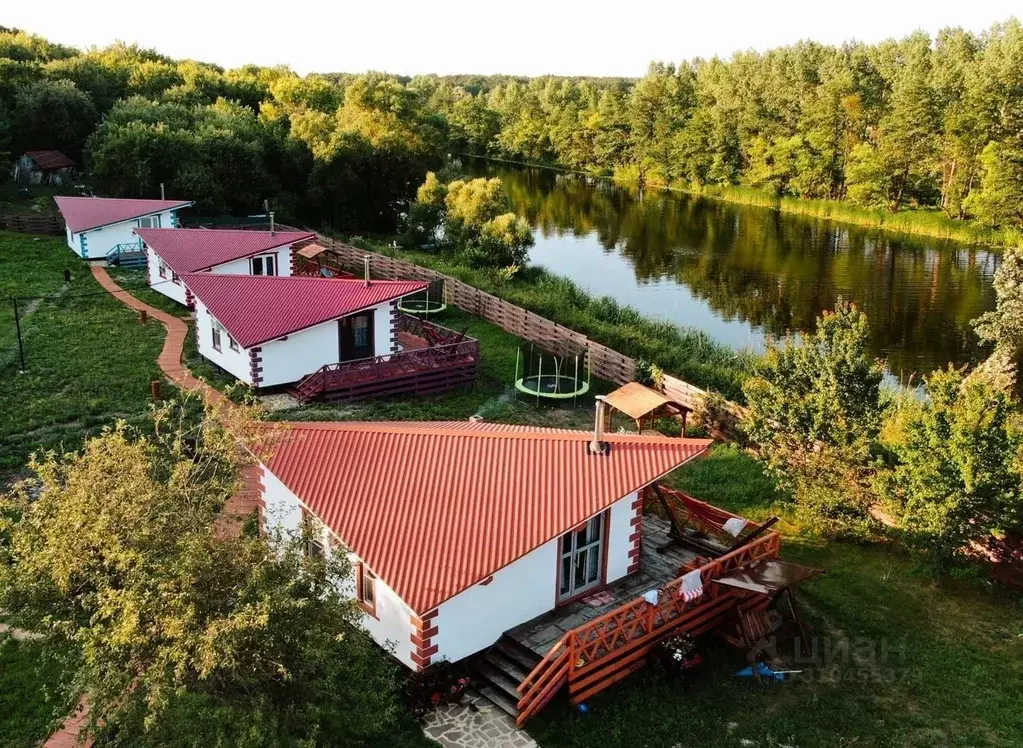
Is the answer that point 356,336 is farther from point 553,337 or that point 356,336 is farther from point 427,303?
point 427,303

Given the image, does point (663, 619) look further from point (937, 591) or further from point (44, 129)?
point (44, 129)

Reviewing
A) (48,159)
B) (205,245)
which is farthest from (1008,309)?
(48,159)

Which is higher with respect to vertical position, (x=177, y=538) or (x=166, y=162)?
(x=166, y=162)

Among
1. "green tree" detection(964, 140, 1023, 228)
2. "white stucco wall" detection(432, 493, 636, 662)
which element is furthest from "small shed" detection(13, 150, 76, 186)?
"green tree" detection(964, 140, 1023, 228)

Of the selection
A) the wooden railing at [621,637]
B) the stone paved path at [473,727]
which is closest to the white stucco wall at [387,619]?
the stone paved path at [473,727]

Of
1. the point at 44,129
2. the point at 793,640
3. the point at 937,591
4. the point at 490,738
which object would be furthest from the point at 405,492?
the point at 44,129
